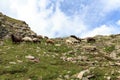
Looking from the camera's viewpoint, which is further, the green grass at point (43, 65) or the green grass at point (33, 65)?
the green grass at point (33, 65)

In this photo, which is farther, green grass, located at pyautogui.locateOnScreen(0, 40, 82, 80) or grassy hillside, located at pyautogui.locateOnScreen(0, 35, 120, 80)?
green grass, located at pyautogui.locateOnScreen(0, 40, 82, 80)

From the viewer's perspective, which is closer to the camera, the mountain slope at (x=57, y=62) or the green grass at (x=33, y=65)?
the mountain slope at (x=57, y=62)

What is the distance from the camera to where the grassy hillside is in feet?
103

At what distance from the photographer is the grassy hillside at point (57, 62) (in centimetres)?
3150

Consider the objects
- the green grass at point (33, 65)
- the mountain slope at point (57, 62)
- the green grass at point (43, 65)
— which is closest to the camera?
the mountain slope at point (57, 62)

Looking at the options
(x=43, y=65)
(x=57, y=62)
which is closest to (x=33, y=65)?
(x=43, y=65)

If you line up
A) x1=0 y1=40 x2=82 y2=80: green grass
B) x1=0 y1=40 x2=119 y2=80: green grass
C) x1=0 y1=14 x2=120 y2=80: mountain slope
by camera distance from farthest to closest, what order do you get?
x1=0 y1=40 x2=82 y2=80: green grass, x1=0 y1=40 x2=119 y2=80: green grass, x1=0 y1=14 x2=120 y2=80: mountain slope

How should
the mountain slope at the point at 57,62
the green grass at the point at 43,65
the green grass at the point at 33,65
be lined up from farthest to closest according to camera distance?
the green grass at the point at 33,65, the green grass at the point at 43,65, the mountain slope at the point at 57,62

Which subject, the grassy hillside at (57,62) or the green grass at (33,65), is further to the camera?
the green grass at (33,65)

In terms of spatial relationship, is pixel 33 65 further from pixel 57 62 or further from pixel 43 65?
pixel 57 62

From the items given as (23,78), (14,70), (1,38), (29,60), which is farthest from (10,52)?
(1,38)

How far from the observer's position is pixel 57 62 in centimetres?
3700

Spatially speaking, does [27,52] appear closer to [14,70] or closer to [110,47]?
[14,70]

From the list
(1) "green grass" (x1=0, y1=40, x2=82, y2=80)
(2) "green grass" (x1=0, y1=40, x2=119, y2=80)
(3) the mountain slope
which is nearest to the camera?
(3) the mountain slope
